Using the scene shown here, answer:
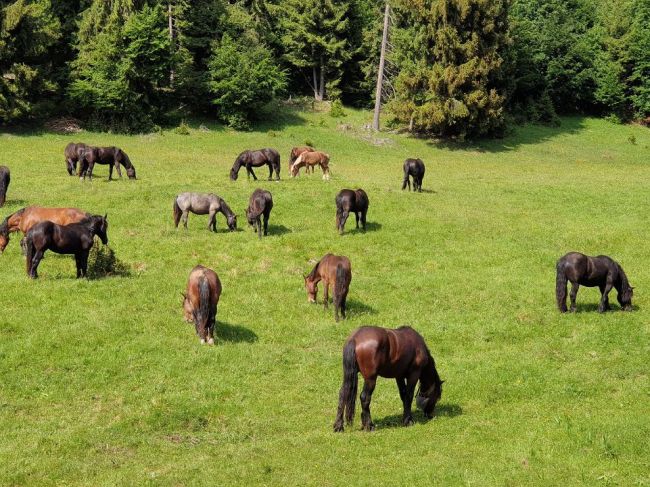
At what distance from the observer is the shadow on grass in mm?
18875

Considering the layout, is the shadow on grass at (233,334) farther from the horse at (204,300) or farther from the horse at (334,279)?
the horse at (334,279)

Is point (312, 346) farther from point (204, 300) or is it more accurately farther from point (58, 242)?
point (58, 242)

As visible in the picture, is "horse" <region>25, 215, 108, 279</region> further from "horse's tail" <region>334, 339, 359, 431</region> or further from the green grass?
"horse's tail" <region>334, 339, 359, 431</region>

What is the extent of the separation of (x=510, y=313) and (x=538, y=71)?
61.0 m

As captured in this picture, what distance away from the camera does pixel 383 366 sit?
12898 millimetres

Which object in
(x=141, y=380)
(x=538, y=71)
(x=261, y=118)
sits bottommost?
(x=141, y=380)

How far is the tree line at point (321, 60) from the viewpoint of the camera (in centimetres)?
5706

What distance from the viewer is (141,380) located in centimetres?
1609

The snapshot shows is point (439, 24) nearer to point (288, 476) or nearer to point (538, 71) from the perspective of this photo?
point (538, 71)

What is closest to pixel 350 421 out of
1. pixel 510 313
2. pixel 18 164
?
pixel 510 313

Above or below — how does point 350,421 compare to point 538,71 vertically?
below

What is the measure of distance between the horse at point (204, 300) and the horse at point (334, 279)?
3.64 metres

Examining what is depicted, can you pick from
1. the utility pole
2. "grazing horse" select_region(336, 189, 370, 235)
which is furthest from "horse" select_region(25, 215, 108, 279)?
the utility pole

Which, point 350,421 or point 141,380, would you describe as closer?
point 350,421
